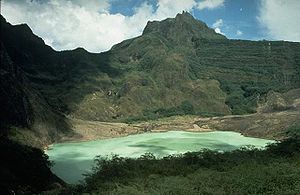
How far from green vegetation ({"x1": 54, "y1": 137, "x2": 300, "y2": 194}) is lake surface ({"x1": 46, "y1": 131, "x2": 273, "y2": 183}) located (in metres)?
24.5

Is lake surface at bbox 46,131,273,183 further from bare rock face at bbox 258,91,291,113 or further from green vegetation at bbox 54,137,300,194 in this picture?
bare rock face at bbox 258,91,291,113

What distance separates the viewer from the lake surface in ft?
238

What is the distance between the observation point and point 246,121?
138 m

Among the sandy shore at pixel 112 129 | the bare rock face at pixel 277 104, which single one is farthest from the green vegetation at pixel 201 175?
the bare rock face at pixel 277 104

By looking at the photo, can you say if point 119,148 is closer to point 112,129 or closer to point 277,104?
point 112,129

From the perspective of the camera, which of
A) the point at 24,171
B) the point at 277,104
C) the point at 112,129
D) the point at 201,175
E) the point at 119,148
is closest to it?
the point at 201,175

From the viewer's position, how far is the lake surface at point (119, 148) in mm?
72625

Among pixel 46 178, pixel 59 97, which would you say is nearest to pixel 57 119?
pixel 59 97

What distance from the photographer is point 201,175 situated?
115 ft

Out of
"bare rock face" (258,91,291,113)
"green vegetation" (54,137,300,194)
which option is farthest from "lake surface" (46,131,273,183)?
Result: "bare rock face" (258,91,291,113)

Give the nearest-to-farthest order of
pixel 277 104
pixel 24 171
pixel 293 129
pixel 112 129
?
pixel 24 171
pixel 293 129
pixel 112 129
pixel 277 104

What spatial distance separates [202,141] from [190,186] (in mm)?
76947

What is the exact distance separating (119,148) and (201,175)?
197ft

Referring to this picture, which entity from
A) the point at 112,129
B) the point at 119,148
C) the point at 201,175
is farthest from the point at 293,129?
the point at 201,175
